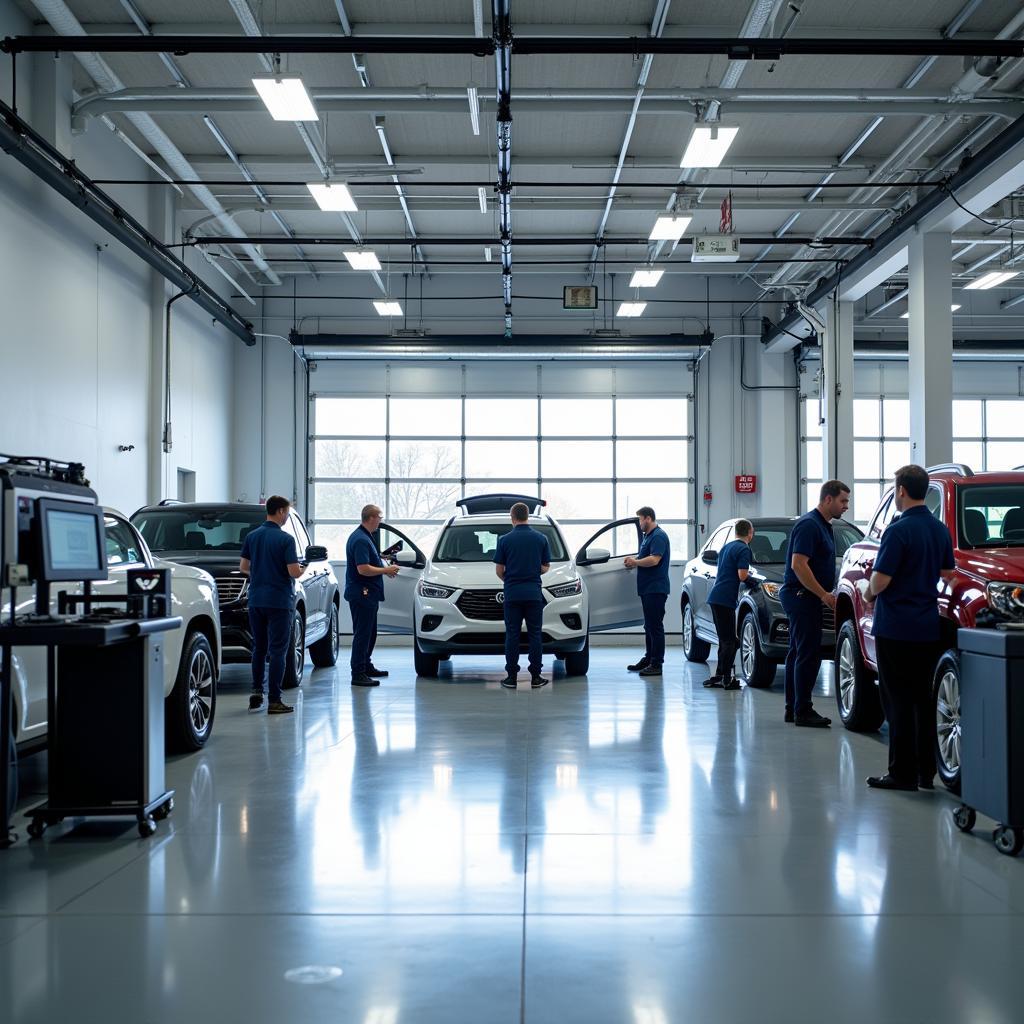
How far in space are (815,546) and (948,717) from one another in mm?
2265

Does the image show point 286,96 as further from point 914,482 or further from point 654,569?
point 914,482

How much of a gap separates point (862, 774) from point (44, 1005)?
4.81 m

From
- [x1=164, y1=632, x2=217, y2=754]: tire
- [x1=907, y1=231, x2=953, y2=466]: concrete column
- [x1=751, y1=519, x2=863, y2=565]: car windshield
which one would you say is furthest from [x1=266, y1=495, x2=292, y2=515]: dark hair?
[x1=907, y1=231, x2=953, y2=466]: concrete column

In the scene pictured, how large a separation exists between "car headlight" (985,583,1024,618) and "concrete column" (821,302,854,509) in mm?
11899

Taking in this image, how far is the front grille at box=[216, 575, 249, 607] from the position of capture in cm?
984

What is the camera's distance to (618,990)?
3.23 m

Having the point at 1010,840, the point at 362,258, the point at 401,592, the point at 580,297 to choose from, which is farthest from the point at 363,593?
the point at 580,297

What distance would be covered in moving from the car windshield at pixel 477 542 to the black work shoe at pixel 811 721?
163 inches

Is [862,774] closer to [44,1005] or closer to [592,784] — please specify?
[592,784]

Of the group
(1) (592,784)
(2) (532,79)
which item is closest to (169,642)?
(1) (592,784)

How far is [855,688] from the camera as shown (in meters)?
7.90

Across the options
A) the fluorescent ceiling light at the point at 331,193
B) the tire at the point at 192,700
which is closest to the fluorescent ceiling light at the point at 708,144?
the fluorescent ceiling light at the point at 331,193

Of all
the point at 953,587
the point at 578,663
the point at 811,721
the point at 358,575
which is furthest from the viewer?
the point at 578,663

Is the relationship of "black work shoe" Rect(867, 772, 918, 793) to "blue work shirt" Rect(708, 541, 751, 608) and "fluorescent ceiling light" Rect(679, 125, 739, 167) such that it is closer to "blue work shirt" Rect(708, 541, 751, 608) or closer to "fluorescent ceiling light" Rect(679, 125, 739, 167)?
"blue work shirt" Rect(708, 541, 751, 608)
